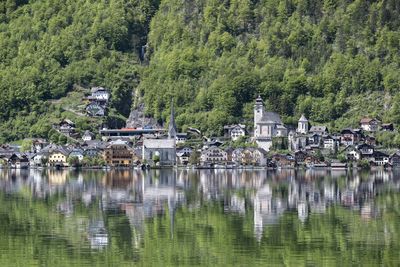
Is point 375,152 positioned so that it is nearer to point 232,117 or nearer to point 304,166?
point 304,166

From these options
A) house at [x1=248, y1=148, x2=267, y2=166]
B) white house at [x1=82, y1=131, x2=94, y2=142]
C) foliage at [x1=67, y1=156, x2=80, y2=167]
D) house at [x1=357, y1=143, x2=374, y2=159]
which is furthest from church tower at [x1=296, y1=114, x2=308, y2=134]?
foliage at [x1=67, y1=156, x2=80, y2=167]

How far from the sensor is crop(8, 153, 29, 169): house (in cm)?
11844

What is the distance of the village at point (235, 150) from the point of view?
377 ft

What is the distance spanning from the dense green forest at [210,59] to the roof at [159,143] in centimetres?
827

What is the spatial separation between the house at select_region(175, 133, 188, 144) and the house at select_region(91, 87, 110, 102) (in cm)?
1390

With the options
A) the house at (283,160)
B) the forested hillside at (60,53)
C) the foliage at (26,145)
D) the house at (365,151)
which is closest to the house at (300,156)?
the house at (283,160)

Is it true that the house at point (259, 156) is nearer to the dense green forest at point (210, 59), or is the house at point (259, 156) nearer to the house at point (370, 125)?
the dense green forest at point (210, 59)

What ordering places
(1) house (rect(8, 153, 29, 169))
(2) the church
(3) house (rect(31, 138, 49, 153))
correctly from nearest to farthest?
(1) house (rect(8, 153, 29, 169)) < (2) the church < (3) house (rect(31, 138, 49, 153))

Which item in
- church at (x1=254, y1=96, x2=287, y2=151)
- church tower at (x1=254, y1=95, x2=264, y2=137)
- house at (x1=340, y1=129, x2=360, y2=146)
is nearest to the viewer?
house at (x1=340, y1=129, x2=360, y2=146)

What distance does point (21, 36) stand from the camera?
523 feet

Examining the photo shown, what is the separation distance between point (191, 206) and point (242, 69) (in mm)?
80423

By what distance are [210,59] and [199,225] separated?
95005 mm

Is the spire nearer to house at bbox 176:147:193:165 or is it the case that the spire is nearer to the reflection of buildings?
house at bbox 176:147:193:165

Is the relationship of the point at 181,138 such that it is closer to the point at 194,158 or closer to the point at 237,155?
the point at 194,158
